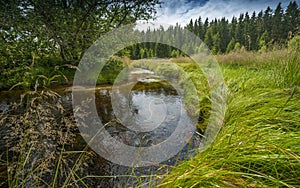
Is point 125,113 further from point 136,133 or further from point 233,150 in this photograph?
point 233,150

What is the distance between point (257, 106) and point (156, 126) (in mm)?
1600

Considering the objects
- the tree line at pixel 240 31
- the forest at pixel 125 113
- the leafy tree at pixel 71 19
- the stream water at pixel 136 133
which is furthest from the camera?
the tree line at pixel 240 31

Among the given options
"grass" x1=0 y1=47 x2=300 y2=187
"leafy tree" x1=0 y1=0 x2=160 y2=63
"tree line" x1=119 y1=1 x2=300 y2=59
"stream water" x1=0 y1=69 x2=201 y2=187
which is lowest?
"stream water" x1=0 y1=69 x2=201 y2=187

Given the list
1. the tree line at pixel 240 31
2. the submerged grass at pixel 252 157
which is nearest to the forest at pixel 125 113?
the submerged grass at pixel 252 157

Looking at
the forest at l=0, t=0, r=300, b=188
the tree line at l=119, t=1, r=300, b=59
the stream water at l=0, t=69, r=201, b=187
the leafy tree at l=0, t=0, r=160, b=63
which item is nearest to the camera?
the forest at l=0, t=0, r=300, b=188

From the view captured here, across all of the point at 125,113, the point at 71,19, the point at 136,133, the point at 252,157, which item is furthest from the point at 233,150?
the point at 71,19

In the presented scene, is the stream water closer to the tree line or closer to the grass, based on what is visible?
the grass

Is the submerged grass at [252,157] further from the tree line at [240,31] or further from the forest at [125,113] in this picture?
the tree line at [240,31]

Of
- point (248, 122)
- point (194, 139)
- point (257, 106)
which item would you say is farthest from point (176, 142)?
point (257, 106)

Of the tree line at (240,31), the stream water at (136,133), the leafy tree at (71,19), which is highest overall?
the tree line at (240,31)

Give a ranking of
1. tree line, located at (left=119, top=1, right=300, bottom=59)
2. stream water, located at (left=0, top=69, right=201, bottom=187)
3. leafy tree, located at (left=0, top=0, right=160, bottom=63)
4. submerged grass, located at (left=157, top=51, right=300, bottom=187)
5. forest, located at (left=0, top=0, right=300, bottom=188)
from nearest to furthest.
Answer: submerged grass, located at (left=157, top=51, right=300, bottom=187) < forest, located at (left=0, top=0, right=300, bottom=188) < stream water, located at (left=0, top=69, right=201, bottom=187) < leafy tree, located at (left=0, top=0, right=160, bottom=63) < tree line, located at (left=119, top=1, right=300, bottom=59)

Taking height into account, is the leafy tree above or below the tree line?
below

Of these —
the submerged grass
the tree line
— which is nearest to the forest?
the submerged grass

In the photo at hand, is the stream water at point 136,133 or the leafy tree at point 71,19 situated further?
the leafy tree at point 71,19
